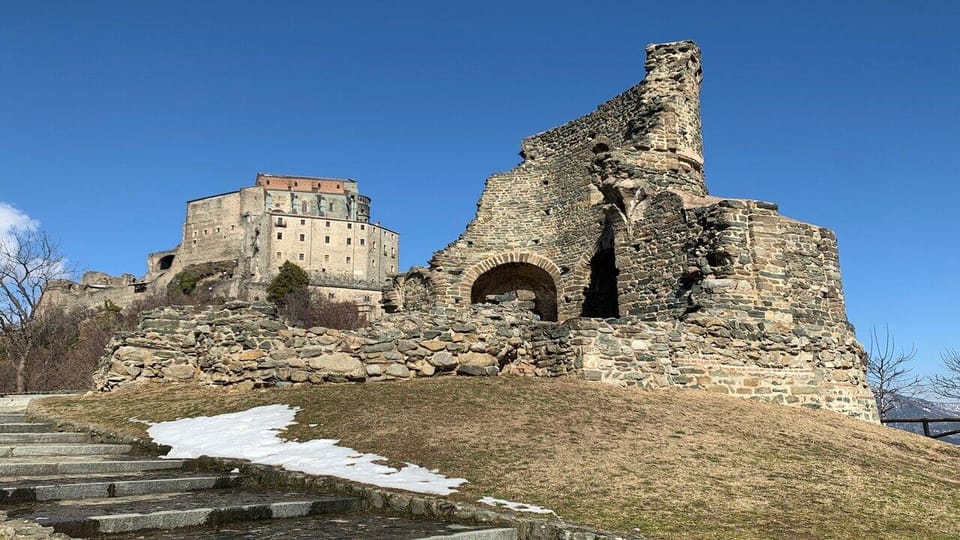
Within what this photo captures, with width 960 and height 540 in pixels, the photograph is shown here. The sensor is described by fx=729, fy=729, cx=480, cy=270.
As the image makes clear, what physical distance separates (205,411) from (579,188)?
12693mm

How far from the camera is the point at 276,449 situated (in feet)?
27.2

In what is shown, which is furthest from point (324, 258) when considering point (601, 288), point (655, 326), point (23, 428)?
point (23, 428)

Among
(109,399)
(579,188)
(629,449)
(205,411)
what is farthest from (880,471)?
(579,188)

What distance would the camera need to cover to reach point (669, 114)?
61.3ft

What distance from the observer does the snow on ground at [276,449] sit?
6.69 metres

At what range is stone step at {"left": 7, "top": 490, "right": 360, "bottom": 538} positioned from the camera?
4.91 meters

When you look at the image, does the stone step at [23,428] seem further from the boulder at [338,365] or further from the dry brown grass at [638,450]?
the boulder at [338,365]

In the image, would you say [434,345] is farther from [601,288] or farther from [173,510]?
[601,288]

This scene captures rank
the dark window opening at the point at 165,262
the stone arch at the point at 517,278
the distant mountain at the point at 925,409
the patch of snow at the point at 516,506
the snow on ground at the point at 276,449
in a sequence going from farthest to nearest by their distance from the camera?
1. the dark window opening at the point at 165,262
2. the distant mountain at the point at 925,409
3. the stone arch at the point at 517,278
4. the snow on ground at the point at 276,449
5. the patch of snow at the point at 516,506

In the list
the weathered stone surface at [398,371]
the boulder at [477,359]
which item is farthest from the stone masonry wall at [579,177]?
the weathered stone surface at [398,371]

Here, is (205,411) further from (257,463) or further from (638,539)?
(638,539)

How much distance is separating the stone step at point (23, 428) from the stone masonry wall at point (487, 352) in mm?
2736

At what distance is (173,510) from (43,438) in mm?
5736

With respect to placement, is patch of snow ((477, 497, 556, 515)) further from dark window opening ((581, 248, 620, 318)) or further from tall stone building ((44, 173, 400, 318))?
tall stone building ((44, 173, 400, 318))
